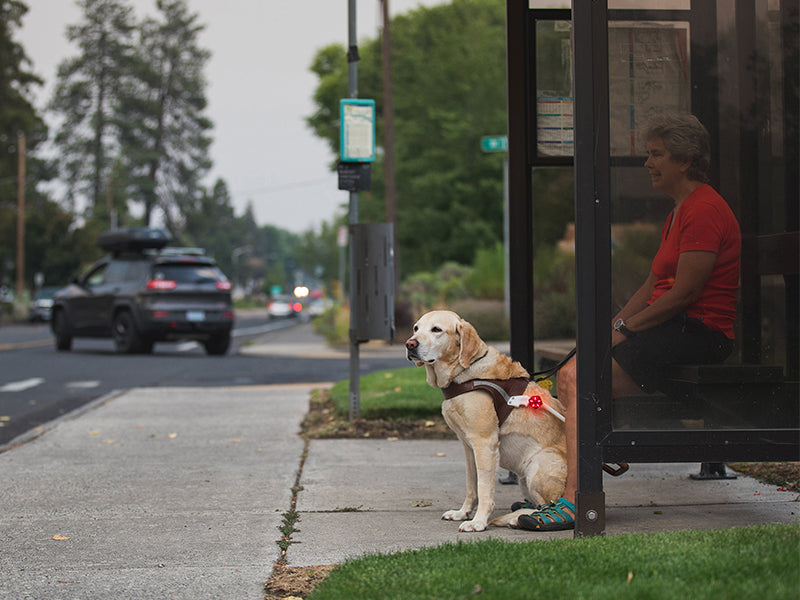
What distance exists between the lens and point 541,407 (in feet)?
15.8

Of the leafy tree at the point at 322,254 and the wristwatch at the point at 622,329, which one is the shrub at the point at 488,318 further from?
the leafy tree at the point at 322,254

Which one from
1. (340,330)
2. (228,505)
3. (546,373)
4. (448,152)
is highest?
(448,152)

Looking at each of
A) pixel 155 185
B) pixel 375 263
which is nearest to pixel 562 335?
pixel 375 263

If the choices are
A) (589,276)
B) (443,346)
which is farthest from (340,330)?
(589,276)

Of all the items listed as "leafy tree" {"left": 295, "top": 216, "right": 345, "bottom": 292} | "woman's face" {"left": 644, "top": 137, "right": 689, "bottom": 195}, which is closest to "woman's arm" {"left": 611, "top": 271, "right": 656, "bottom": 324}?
"woman's face" {"left": 644, "top": 137, "right": 689, "bottom": 195}

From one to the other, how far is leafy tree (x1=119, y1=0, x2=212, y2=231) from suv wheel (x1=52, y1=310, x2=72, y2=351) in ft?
178

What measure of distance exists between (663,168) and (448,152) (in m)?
37.4

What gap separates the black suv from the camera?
18.5 m

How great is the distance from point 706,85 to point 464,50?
4007 centimetres

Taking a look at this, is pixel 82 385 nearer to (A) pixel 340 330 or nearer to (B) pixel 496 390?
(B) pixel 496 390

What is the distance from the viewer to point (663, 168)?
4.56m

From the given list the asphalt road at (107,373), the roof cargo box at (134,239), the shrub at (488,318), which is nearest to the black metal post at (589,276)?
the asphalt road at (107,373)

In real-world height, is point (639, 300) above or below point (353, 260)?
below

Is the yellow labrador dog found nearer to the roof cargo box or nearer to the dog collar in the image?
the dog collar
